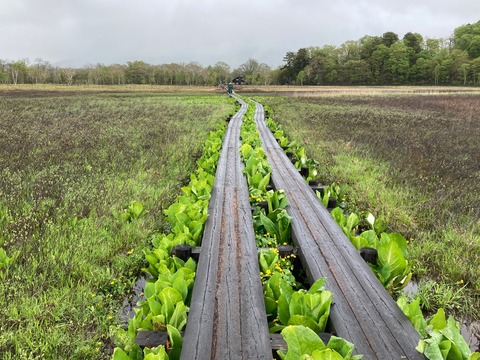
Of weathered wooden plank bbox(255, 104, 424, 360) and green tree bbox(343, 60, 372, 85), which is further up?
green tree bbox(343, 60, 372, 85)

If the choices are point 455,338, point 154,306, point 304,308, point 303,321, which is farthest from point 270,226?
point 455,338

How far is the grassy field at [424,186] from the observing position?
13.7ft

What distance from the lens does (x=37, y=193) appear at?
20.1ft

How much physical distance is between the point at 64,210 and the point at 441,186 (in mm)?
7176

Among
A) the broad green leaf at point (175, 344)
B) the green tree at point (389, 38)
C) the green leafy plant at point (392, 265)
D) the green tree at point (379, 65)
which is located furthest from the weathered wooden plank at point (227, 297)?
the green tree at point (389, 38)

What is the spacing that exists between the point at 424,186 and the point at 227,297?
581cm

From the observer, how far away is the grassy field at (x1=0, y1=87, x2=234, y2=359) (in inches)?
121

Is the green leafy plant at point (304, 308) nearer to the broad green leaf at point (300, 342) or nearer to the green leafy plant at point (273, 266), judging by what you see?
the broad green leaf at point (300, 342)

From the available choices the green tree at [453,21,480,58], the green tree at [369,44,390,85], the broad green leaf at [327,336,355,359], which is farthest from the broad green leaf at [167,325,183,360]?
the green tree at [453,21,480,58]

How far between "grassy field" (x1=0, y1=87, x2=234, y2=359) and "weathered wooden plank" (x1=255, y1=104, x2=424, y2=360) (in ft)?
6.58

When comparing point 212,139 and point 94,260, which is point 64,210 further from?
point 212,139

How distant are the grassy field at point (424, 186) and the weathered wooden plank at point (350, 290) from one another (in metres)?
0.93

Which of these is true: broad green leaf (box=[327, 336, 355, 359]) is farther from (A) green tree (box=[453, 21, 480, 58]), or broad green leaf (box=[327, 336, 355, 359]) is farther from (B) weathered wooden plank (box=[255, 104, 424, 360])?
(A) green tree (box=[453, 21, 480, 58])

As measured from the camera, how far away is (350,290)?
327 centimetres
